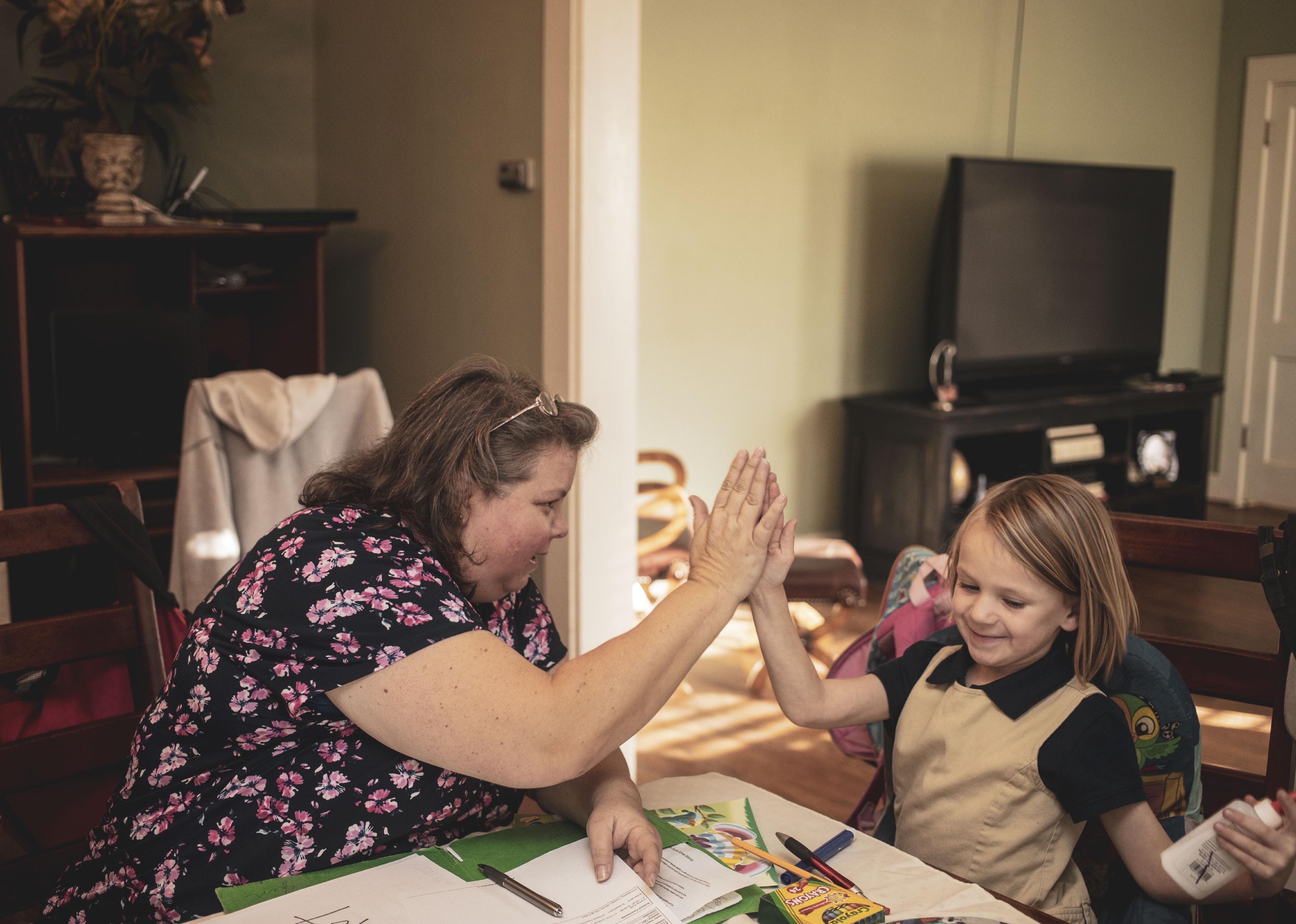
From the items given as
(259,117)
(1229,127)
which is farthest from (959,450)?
(259,117)

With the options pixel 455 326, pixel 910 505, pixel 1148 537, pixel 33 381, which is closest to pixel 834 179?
pixel 910 505

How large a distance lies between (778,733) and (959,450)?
7.23ft

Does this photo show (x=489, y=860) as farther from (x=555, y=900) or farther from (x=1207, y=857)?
(x=1207, y=857)

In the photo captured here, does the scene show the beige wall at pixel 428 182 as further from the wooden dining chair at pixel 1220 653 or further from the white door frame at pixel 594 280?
the wooden dining chair at pixel 1220 653

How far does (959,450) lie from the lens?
16.2 feet

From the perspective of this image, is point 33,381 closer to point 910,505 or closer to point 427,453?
point 427,453

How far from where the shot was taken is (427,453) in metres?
1.24

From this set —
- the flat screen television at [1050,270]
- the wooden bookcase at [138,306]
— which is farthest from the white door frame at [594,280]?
the flat screen television at [1050,270]

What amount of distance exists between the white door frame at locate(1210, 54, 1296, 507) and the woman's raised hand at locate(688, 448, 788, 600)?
5579 millimetres

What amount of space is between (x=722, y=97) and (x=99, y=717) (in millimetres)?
3449

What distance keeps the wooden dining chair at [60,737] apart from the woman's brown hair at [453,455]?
0.34 meters

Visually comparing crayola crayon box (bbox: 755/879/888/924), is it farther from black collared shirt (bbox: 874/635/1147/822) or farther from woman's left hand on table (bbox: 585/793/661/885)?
black collared shirt (bbox: 874/635/1147/822)

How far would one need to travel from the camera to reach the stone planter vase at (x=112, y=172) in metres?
2.88

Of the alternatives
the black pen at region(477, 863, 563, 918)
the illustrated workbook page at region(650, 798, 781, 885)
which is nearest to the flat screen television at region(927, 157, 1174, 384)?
the illustrated workbook page at region(650, 798, 781, 885)
